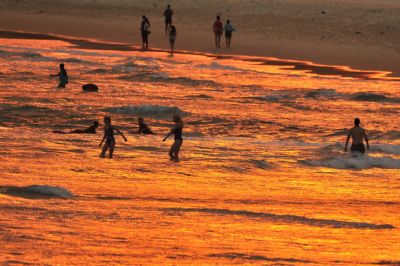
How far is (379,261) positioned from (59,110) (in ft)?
58.5

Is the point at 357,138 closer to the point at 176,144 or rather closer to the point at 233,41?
the point at 176,144

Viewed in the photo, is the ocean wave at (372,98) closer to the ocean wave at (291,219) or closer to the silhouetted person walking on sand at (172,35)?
the silhouetted person walking on sand at (172,35)

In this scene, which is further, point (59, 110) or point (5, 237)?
point (59, 110)

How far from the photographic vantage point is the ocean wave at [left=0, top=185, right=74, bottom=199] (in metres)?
18.4

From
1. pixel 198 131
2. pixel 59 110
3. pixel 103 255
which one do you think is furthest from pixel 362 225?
pixel 59 110

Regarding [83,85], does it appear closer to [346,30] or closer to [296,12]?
[346,30]

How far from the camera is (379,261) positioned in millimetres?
14914

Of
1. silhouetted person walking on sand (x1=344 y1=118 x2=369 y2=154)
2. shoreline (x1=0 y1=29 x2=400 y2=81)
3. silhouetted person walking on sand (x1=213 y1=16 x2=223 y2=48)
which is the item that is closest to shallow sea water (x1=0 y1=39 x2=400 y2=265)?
silhouetted person walking on sand (x1=344 y1=118 x2=369 y2=154)

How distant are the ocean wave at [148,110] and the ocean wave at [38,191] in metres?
12.7

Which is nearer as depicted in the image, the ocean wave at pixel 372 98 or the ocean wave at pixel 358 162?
the ocean wave at pixel 358 162

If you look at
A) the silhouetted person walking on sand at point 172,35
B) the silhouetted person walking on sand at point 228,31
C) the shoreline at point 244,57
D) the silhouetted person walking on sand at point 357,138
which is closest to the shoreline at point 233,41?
the silhouetted person walking on sand at point 228,31

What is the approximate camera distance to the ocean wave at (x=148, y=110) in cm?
3154

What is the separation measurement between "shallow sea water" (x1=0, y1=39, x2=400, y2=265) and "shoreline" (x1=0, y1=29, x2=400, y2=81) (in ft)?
3.98

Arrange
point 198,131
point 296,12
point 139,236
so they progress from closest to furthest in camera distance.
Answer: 1. point 139,236
2. point 198,131
3. point 296,12
